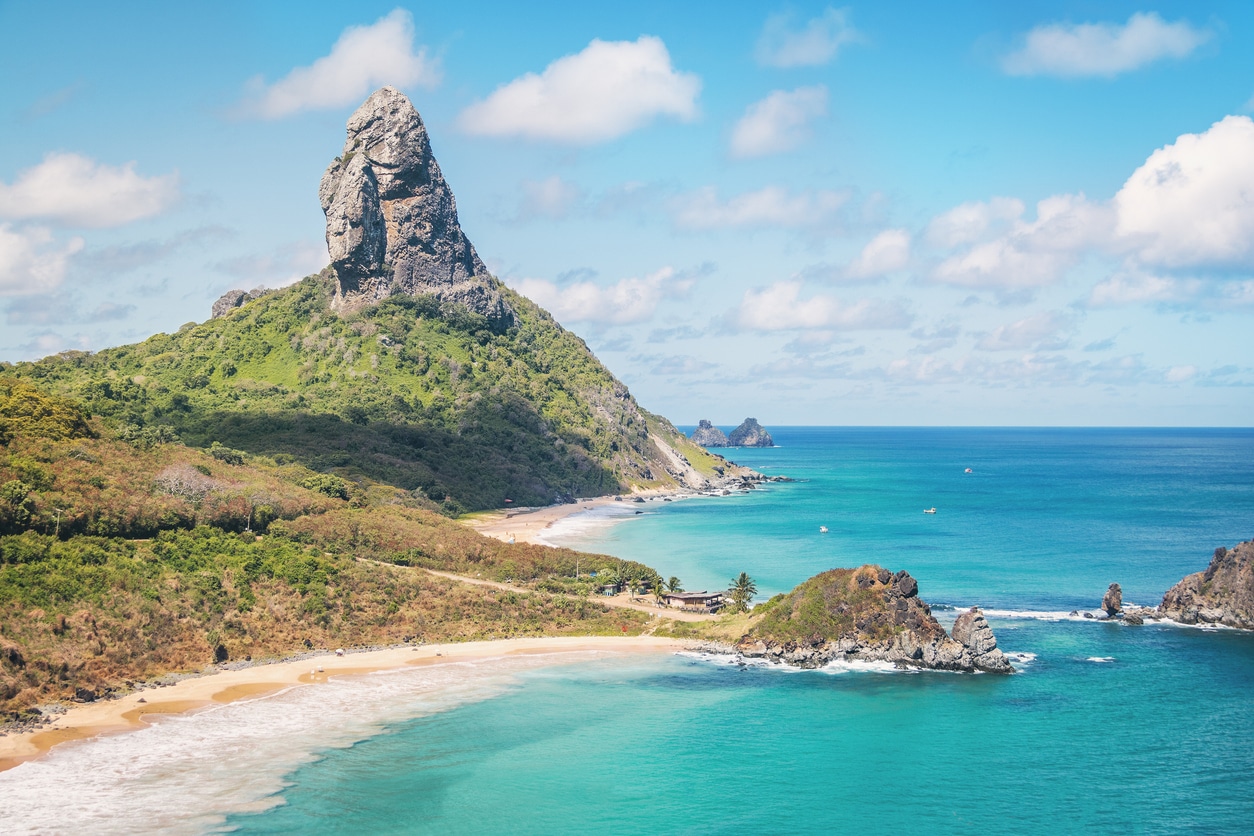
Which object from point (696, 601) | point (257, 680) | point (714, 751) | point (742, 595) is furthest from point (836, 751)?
point (257, 680)

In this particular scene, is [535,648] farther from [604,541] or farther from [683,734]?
[604,541]

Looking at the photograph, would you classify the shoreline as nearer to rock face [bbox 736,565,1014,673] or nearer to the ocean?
the ocean

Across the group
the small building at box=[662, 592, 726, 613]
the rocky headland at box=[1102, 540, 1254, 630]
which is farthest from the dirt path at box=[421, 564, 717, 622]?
the rocky headland at box=[1102, 540, 1254, 630]

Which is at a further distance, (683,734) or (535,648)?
(535,648)

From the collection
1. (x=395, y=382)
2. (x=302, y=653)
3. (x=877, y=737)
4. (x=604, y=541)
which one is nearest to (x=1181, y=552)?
(x=604, y=541)

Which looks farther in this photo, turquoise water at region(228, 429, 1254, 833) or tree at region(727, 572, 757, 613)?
tree at region(727, 572, 757, 613)

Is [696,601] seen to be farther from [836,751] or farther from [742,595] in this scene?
[836,751]

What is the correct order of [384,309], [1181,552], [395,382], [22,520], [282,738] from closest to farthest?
[282,738] < [22,520] < [1181,552] < [395,382] < [384,309]
